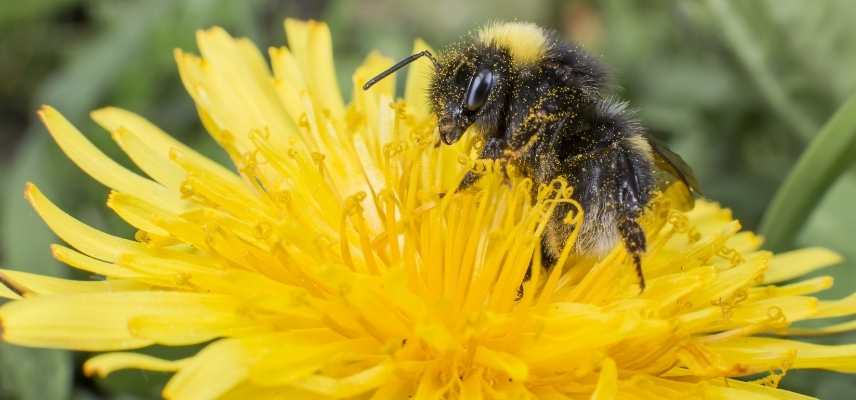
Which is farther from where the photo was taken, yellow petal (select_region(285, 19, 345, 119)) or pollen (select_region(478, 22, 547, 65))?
yellow petal (select_region(285, 19, 345, 119))

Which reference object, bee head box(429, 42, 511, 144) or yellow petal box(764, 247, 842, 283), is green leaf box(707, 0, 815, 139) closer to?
yellow petal box(764, 247, 842, 283)

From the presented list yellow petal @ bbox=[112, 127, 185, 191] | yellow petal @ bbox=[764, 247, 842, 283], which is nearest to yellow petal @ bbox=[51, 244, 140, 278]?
yellow petal @ bbox=[112, 127, 185, 191]

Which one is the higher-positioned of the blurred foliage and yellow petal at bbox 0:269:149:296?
the blurred foliage

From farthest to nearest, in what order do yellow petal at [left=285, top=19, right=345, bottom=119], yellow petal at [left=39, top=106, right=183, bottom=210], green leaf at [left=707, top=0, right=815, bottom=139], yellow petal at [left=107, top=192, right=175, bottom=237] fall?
1. green leaf at [left=707, top=0, right=815, bottom=139]
2. yellow petal at [left=285, top=19, right=345, bottom=119]
3. yellow petal at [left=39, top=106, right=183, bottom=210]
4. yellow petal at [left=107, top=192, right=175, bottom=237]

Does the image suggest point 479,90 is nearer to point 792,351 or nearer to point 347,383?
point 347,383

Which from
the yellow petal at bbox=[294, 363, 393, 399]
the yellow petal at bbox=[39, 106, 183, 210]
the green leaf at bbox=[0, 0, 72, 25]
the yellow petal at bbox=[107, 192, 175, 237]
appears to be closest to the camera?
the yellow petal at bbox=[294, 363, 393, 399]

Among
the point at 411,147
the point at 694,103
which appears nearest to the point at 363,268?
the point at 411,147

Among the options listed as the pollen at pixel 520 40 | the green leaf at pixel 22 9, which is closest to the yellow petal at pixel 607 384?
the pollen at pixel 520 40

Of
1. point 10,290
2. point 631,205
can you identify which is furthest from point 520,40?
point 10,290
